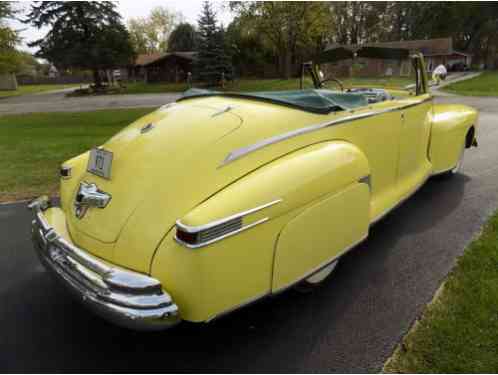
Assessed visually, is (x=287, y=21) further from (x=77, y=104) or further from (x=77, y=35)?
(x=77, y=104)

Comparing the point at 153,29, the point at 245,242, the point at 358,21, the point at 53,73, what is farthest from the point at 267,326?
the point at 53,73

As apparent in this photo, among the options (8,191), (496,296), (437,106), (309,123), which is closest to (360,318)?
(496,296)

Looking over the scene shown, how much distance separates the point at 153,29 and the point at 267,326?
66.3m

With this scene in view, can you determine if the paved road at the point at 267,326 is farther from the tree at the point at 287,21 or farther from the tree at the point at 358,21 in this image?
the tree at the point at 358,21

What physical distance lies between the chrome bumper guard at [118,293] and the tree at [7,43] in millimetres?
31401

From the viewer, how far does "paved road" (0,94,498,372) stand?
1819mm

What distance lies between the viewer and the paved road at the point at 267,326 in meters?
1.82

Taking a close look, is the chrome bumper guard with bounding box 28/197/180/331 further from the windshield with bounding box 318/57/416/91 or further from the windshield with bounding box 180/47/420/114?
the windshield with bounding box 318/57/416/91

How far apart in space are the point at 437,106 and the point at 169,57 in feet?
129

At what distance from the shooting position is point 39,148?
6953 mm

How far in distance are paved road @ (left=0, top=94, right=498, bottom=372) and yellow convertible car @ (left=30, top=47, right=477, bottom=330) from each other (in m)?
0.30

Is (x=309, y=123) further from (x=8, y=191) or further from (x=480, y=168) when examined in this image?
(x=8, y=191)

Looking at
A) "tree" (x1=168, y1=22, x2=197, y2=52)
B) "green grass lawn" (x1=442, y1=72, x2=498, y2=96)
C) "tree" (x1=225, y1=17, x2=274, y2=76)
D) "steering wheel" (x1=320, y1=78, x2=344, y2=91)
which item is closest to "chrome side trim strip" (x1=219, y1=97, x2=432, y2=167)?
"steering wheel" (x1=320, y1=78, x2=344, y2=91)

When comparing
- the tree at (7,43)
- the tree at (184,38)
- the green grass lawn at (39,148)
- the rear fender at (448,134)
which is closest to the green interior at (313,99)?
the rear fender at (448,134)
